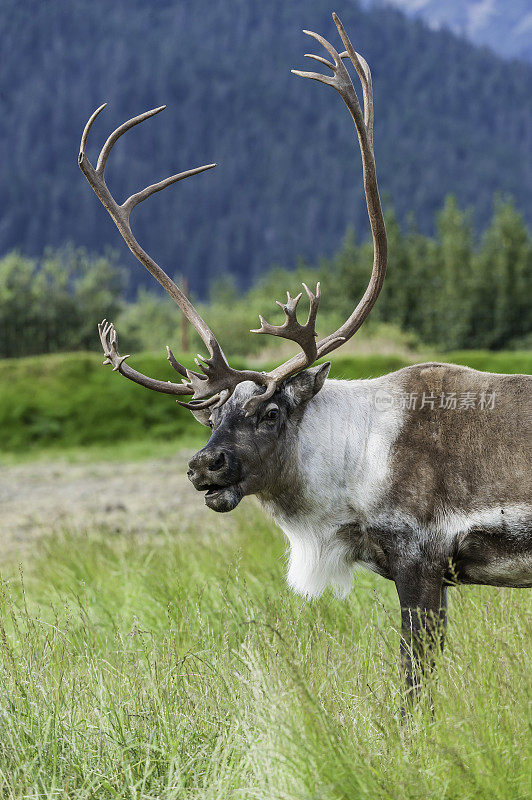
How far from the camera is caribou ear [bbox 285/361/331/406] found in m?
4.23

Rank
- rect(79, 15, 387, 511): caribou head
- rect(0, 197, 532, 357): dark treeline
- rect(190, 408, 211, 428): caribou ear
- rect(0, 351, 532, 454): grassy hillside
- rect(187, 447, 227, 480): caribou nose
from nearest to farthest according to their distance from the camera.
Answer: rect(187, 447, 227, 480): caribou nose, rect(79, 15, 387, 511): caribou head, rect(190, 408, 211, 428): caribou ear, rect(0, 351, 532, 454): grassy hillside, rect(0, 197, 532, 357): dark treeline

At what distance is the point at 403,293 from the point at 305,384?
47428mm

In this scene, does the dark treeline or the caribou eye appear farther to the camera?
the dark treeline

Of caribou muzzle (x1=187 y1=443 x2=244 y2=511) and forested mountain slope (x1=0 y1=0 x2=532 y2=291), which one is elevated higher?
forested mountain slope (x1=0 y1=0 x2=532 y2=291)

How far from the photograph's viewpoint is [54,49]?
17325 centimetres

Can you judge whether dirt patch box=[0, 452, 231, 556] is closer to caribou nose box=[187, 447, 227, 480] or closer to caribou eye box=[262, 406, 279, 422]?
caribou eye box=[262, 406, 279, 422]

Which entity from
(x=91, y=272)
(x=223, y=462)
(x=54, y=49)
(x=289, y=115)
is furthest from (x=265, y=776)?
(x=289, y=115)

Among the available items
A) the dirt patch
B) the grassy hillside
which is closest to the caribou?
the dirt patch

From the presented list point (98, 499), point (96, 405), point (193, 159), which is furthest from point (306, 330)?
point (193, 159)

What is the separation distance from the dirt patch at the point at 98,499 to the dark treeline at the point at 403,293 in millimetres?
19387

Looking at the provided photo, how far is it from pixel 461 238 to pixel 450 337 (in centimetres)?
858

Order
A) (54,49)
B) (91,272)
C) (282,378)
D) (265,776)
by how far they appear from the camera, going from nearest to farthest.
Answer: (265,776), (282,378), (91,272), (54,49)

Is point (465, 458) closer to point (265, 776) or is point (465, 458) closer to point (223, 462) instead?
point (223, 462)

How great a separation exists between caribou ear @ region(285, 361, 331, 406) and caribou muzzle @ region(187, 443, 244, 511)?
1.65ft
